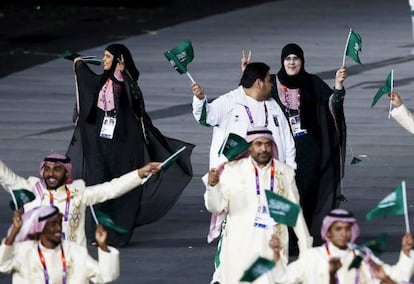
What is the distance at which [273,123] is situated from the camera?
14562mm

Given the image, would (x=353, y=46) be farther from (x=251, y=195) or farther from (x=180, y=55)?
(x=251, y=195)

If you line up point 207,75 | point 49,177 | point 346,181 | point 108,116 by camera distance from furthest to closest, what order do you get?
point 207,75
point 346,181
point 108,116
point 49,177

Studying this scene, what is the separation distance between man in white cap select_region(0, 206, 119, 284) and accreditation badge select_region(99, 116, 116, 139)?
14.4ft

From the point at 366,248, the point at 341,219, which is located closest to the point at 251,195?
the point at 341,219

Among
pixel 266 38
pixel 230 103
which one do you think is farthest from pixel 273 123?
pixel 266 38

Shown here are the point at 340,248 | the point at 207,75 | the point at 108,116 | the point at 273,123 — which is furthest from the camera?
the point at 207,75

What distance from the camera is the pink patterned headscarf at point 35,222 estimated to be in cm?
1167

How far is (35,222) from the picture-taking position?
1166 cm

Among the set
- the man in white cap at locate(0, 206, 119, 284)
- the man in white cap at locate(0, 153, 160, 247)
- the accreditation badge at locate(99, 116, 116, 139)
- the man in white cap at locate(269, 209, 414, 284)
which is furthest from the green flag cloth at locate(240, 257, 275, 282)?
the accreditation badge at locate(99, 116, 116, 139)

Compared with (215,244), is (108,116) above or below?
above

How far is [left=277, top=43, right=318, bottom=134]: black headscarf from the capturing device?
1567 cm

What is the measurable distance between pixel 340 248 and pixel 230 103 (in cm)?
334

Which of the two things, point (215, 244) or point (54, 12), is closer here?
point (215, 244)

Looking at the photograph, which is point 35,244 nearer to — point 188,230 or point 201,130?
point 188,230
